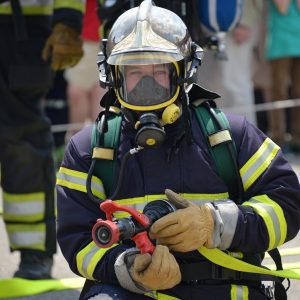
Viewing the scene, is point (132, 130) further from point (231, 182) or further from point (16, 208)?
point (16, 208)

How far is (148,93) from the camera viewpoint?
3.11 metres

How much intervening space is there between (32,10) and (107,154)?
1636mm

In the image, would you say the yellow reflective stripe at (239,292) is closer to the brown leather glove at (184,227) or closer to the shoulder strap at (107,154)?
the brown leather glove at (184,227)

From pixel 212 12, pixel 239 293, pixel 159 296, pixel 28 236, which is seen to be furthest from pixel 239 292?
pixel 212 12

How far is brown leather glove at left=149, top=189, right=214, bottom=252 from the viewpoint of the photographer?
2904 mm

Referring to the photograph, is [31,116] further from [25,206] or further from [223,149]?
[223,149]

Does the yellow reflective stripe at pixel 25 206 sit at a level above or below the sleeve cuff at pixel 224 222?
below

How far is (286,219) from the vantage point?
10.3 feet

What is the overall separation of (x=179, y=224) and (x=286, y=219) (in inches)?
15.8

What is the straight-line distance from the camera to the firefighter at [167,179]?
306 centimetres

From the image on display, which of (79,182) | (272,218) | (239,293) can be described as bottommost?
(239,293)

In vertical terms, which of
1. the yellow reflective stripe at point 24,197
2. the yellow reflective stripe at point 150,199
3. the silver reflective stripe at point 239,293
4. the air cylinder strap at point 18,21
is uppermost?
the air cylinder strap at point 18,21

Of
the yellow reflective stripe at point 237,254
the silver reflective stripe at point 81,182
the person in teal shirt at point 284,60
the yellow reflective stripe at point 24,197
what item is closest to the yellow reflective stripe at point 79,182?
the silver reflective stripe at point 81,182

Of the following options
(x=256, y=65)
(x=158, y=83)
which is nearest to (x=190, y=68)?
(x=158, y=83)
